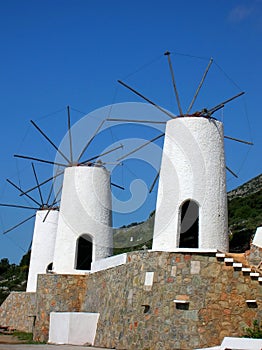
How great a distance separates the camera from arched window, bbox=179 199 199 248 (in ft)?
58.3

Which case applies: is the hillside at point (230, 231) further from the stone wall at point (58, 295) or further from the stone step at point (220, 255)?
the stone step at point (220, 255)

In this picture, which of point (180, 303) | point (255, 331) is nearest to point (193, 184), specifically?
point (180, 303)

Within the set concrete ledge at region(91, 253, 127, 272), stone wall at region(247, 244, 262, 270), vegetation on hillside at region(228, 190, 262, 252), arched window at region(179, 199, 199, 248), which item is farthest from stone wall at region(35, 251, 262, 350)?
vegetation on hillside at region(228, 190, 262, 252)

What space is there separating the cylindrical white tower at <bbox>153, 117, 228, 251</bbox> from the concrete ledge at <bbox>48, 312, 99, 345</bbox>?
3.33m

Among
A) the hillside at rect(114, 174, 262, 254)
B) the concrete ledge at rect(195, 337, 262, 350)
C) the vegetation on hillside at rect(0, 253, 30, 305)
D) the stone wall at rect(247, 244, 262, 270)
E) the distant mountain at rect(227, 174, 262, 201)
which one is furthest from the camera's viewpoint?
the distant mountain at rect(227, 174, 262, 201)

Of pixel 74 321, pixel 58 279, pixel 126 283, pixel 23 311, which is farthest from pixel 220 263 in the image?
pixel 23 311

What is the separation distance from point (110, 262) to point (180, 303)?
15.6 ft

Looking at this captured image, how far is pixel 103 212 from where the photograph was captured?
23.4 metres

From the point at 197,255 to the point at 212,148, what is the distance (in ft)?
11.7

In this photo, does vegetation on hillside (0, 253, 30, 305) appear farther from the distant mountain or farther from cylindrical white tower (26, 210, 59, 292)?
the distant mountain

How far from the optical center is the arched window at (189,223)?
17766 millimetres

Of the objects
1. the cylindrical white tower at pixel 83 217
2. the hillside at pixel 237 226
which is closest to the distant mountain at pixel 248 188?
the hillside at pixel 237 226

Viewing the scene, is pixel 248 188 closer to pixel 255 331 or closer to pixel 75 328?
pixel 75 328

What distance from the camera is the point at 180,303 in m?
14.8
